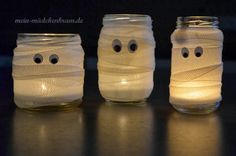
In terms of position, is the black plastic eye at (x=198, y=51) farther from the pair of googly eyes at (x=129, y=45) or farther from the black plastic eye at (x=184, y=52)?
the pair of googly eyes at (x=129, y=45)

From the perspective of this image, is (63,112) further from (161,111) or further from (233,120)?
(233,120)

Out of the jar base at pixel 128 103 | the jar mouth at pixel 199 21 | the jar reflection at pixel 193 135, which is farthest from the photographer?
the jar base at pixel 128 103

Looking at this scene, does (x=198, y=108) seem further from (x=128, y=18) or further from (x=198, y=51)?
(x=128, y=18)

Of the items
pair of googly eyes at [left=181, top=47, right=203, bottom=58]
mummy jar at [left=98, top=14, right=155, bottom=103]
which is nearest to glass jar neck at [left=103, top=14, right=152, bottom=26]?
mummy jar at [left=98, top=14, right=155, bottom=103]

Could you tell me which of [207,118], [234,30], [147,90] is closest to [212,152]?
[207,118]

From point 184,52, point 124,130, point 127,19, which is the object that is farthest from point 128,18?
point 124,130

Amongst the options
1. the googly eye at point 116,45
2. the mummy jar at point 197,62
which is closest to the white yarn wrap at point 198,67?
the mummy jar at point 197,62
